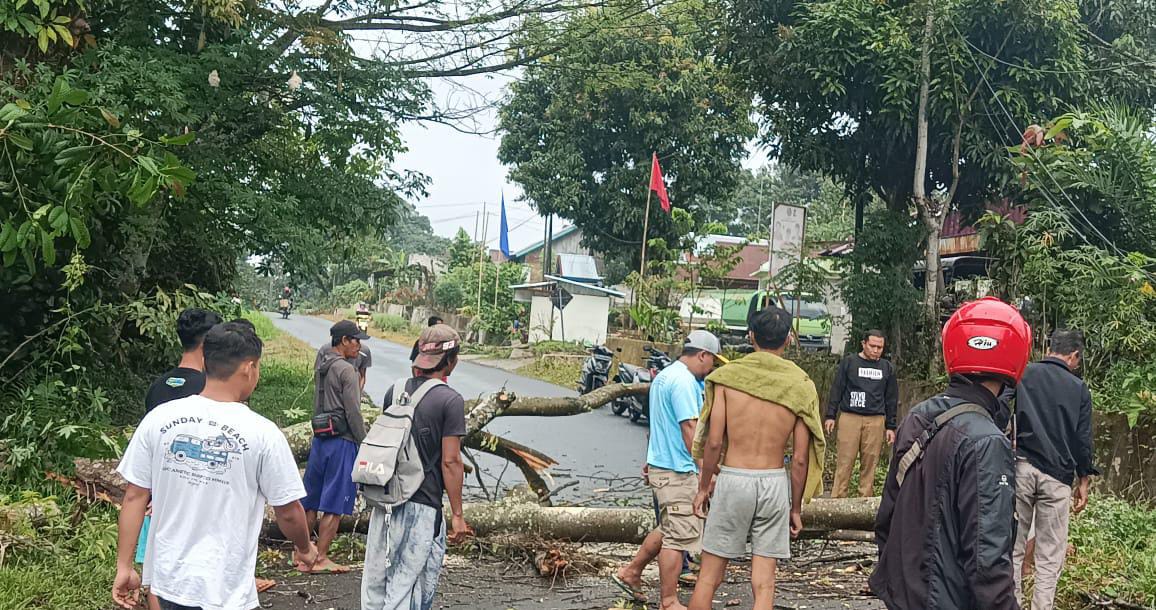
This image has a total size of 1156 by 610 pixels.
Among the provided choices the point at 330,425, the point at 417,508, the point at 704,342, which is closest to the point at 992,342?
the point at 417,508

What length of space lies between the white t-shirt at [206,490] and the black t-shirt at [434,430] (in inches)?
47.0

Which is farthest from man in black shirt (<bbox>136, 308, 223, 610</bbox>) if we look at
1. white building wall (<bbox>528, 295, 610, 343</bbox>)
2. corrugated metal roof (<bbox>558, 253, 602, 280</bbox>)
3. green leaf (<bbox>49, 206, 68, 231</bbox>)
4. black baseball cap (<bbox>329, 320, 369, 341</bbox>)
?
corrugated metal roof (<bbox>558, 253, 602, 280</bbox>)

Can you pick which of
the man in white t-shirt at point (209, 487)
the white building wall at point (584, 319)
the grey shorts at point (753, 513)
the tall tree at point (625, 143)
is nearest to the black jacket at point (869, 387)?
the grey shorts at point (753, 513)

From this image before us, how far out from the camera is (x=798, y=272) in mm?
14906

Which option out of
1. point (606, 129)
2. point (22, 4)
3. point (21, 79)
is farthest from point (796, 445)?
point (606, 129)

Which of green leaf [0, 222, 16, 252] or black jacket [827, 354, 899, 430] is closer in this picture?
green leaf [0, 222, 16, 252]

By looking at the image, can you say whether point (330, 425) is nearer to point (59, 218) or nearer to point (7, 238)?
point (59, 218)

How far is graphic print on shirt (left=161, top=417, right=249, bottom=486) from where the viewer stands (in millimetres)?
3170

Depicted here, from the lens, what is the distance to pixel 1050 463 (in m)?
5.18

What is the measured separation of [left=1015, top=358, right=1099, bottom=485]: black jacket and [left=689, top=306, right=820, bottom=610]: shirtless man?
4.31 ft

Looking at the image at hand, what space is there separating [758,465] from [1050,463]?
167 centimetres

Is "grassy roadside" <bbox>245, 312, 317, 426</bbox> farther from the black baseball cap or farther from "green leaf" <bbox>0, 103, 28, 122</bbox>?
"green leaf" <bbox>0, 103, 28, 122</bbox>

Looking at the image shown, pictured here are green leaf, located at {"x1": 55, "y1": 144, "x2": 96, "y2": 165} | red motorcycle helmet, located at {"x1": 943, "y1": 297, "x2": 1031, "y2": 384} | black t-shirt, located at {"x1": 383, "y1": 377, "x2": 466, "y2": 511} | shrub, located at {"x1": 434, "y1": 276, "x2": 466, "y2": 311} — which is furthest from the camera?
shrub, located at {"x1": 434, "y1": 276, "x2": 466, "y2": 311}

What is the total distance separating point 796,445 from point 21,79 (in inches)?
297
